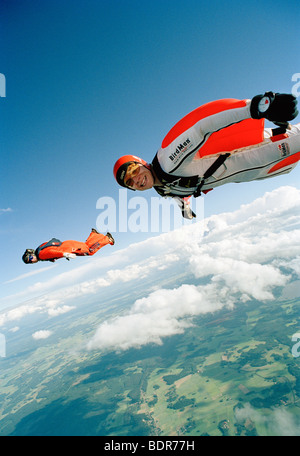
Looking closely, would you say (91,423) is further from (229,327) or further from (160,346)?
(229,327)

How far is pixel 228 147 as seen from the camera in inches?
111

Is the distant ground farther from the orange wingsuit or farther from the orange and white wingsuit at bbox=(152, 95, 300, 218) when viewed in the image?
the orange and white wingsuit at bbox=(152, 95, 300, 218)

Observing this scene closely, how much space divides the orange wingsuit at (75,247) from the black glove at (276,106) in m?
3.24

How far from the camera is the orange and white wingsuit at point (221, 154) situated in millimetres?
2336

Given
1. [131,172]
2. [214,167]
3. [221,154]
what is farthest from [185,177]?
[131,172]

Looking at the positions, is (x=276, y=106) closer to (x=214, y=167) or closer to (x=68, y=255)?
(x=214, y=167)

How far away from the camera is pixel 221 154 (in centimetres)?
285

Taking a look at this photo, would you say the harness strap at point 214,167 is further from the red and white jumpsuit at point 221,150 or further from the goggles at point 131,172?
the goggles at point 131,172

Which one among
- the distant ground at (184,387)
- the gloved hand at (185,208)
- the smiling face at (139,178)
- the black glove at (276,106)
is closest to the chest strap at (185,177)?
the smiling face at (139,178)

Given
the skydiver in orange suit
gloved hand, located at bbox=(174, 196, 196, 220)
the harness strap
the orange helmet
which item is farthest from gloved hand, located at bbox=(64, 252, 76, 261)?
the harness strap

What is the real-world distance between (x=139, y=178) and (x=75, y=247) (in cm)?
174

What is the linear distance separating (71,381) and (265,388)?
9882 centimetres

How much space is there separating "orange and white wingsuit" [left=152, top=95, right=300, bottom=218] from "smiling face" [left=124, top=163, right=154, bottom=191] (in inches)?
6.4

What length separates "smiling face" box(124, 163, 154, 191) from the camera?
9.53 feet
